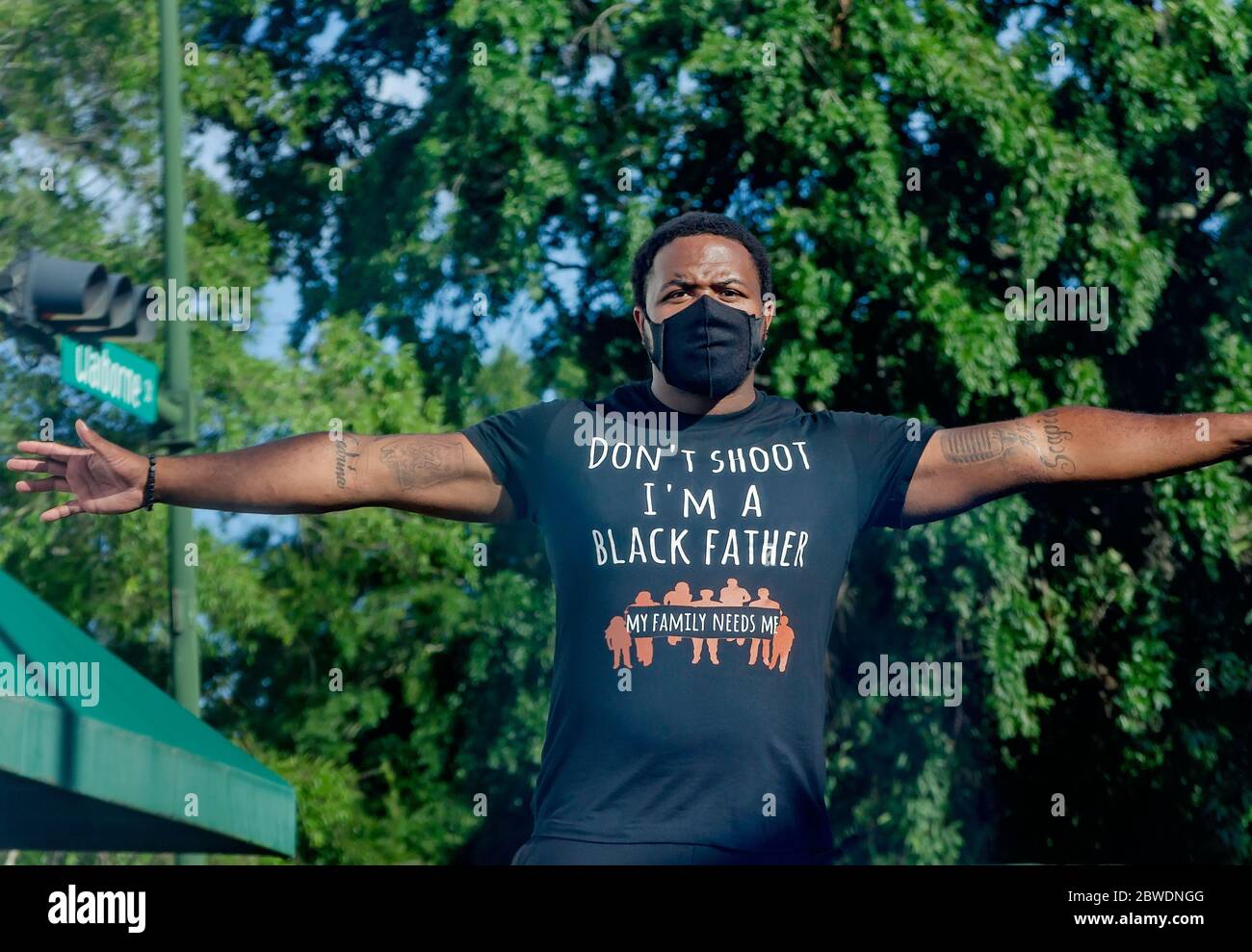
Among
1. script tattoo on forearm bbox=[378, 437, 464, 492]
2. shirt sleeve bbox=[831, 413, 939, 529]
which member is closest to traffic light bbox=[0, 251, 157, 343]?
script tattoo on forearm bbox=[378, 437, 464, 492]

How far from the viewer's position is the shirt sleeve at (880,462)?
12.3 ft

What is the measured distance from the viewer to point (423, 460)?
3.87 m

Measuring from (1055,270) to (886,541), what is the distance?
6.58 feet

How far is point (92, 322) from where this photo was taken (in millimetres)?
6828

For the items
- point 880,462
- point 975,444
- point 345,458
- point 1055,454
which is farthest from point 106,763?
point 1055,454

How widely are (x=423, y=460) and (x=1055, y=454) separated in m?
1.48

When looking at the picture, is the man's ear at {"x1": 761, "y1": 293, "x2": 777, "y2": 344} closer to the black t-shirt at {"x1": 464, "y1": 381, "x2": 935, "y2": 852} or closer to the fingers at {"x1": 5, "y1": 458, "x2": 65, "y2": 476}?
the black t-shirt at {"x1": 464, "y1": 381, "x2": 935, "y2": 852}

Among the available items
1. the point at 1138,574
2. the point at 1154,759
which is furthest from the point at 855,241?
the point at 1154,759

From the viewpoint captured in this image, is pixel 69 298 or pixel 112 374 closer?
pixel 69 298

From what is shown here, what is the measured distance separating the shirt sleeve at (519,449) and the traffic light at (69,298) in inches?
136

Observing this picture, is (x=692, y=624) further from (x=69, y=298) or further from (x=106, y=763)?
(x=69, y=298)

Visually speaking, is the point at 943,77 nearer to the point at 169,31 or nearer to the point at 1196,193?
the point at 1196,193

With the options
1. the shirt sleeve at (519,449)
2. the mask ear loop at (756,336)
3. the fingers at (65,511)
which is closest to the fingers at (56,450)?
the fingers at (65,511)

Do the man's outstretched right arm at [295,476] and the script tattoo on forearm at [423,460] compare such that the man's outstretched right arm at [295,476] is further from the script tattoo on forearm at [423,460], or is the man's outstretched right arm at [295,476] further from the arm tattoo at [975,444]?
the arm tattoo at [975,444]
